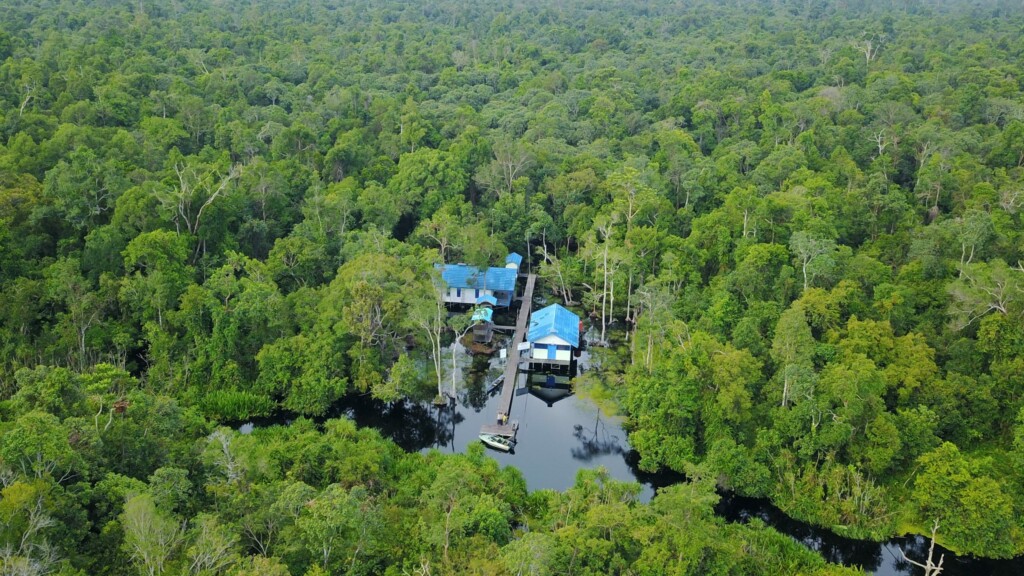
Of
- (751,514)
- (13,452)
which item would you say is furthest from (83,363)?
(751,514)

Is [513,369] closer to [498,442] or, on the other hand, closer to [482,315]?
[482,315]

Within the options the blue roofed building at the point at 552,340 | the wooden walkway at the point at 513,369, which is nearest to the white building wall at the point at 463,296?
the wooden walkway at the point at 513,369

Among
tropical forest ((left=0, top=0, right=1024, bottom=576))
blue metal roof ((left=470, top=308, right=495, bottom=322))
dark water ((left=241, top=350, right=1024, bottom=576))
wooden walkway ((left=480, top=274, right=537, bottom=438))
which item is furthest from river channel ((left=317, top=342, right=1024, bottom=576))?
blue metal roof ((left=470, top=308, right=495, bottom=322))

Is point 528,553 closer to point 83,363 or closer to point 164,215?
point 83,363

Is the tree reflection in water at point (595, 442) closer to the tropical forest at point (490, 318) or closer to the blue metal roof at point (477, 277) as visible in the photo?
the tropical forest at point (490, 318)

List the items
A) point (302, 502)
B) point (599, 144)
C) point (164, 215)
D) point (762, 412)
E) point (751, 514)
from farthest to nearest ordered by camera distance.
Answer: point (599, 144), point (164, 215), point (762, 412), point (751, 514), point (302, 502)

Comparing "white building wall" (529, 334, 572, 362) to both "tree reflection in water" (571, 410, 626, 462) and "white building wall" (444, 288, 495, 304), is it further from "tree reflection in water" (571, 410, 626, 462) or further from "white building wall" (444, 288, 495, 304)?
"white building wall" (444, 288, 495, 304)

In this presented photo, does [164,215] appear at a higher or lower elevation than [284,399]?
higher

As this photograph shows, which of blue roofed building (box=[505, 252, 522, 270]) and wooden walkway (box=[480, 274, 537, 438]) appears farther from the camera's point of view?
blue roofed building (box=[505, 252, 522, 270])
